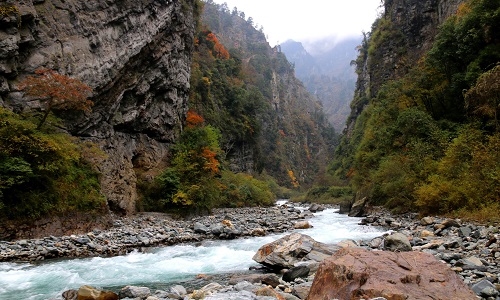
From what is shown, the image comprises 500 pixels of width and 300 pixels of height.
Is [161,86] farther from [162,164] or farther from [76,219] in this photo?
[76,219]

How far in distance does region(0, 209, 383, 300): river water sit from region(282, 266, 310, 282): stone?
213 cm

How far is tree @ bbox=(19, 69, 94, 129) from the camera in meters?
14.9

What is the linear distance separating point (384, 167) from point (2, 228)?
71.7 ft

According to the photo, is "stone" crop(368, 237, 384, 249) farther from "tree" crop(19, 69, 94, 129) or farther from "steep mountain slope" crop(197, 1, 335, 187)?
"steep mountain slope" crop(197, 1, 335, 187)

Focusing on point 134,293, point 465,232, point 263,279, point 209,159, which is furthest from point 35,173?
point 465,232

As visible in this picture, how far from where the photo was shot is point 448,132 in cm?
1961

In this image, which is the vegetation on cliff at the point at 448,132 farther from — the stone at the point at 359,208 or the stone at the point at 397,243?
the stone at the point at 397,243

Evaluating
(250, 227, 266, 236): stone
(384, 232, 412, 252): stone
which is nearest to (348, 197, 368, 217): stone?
(250, 227, 266, 236): stone

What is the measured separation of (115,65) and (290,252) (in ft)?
57.4

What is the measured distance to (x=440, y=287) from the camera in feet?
15.4

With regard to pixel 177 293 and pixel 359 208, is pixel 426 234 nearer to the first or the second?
pixel 177 293

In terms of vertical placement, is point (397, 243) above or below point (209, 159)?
below

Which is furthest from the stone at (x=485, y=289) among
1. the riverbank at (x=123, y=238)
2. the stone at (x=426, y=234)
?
the riverbank at (x=123, y=238)

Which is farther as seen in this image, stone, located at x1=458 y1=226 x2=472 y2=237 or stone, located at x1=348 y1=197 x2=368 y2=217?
stone, located at x1=348 y1=197 x2=368 y2=217
